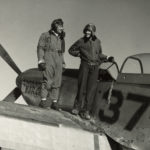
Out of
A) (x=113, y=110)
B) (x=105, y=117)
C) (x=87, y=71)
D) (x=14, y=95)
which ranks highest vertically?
(x=87, y=71)

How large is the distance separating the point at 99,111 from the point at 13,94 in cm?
273

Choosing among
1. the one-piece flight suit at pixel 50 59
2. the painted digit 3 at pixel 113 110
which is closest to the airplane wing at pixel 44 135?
the painted digit 3 at pixel 113 110

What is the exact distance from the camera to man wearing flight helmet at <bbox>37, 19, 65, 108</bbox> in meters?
6.88

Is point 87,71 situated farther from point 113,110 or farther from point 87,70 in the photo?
point 113,110

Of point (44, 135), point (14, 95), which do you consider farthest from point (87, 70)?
point (14, 95)

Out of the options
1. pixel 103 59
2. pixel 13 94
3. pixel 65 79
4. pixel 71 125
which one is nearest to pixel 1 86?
pixel 13 94

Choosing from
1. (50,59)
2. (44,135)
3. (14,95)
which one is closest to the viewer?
(44,135)

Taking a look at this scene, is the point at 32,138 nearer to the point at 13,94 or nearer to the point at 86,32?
the point at 86,32

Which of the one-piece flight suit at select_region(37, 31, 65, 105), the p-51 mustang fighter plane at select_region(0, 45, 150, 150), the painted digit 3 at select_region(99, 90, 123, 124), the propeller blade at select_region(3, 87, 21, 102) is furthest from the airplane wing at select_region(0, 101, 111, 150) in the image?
the propeller blade at select_region(3, 87, 21, 102)

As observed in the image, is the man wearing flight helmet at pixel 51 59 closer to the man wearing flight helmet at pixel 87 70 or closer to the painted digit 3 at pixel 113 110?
the man wearing flight helmet at pixel 87 70

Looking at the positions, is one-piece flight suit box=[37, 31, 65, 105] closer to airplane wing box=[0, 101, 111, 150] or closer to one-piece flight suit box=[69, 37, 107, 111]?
one-piece flight suit box=[69, 37, 107, 111]

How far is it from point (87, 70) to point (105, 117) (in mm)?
807

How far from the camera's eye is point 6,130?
5.68 meters

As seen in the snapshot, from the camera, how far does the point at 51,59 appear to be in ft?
22.7
